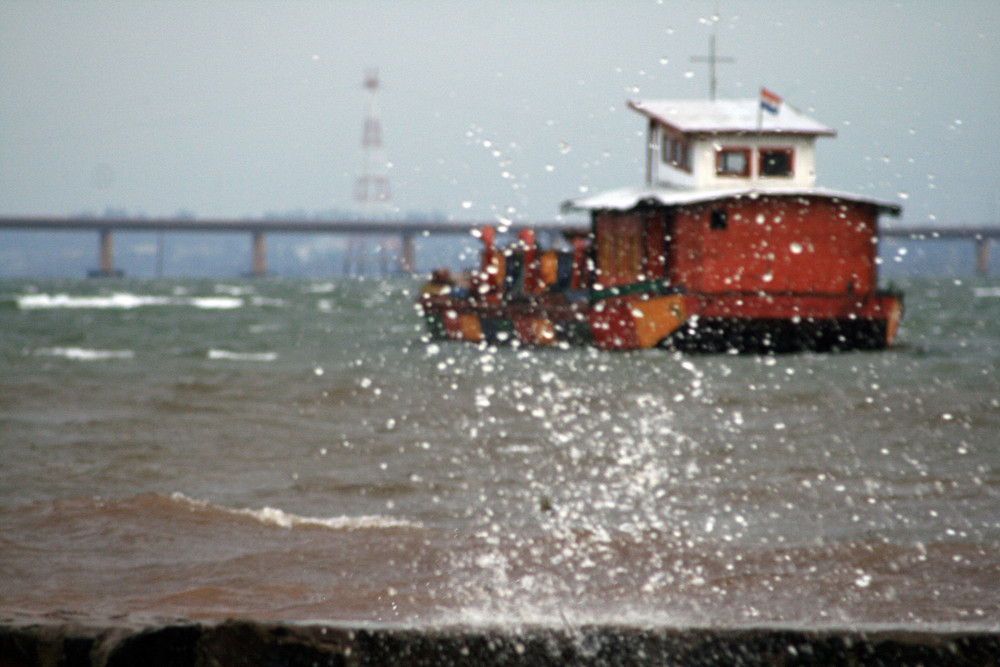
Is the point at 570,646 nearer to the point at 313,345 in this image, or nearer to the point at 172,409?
the point at 172,409

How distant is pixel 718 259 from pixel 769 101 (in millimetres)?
4198

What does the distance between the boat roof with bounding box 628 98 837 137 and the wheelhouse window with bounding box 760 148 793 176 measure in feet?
1.57

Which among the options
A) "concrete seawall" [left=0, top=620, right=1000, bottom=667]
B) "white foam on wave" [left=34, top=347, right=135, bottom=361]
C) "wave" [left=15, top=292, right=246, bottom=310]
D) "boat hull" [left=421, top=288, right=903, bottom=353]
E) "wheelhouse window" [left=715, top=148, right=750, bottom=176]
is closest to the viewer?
"concrete seawall" [left=0, top=620, right=1000, bottom=667]

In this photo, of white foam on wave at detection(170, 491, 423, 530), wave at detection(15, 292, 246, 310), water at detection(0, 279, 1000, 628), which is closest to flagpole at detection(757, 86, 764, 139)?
water at detection(0, 279, 1000, 628)

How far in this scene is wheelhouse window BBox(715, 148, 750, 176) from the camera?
26703 mm

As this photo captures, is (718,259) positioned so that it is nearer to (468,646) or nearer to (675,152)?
(675,152)

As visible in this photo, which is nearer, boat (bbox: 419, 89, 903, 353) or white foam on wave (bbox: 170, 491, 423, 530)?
white foam on wave (bbox: 170, 491, 423, 530)

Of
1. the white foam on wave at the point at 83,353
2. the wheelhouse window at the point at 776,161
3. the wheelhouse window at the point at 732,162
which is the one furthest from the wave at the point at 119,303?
the wheelhouse window at the point at 776,161

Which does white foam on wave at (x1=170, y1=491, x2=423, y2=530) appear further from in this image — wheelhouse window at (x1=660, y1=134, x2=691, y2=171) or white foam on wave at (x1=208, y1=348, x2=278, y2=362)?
wheelhouse window at (x1=660, y1=134, x2=691, y2=171)

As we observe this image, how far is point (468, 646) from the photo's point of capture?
8.39 ft

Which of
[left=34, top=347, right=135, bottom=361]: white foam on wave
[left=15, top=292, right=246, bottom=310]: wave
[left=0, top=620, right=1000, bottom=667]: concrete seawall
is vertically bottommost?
[left=15, top=292, right=246, bottom=310]: wave

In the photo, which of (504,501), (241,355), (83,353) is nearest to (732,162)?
(241,355)

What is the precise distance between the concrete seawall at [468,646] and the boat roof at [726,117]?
2487 centimetres

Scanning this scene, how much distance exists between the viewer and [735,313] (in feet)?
79.3
